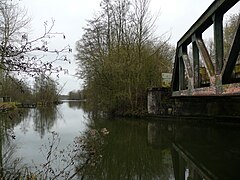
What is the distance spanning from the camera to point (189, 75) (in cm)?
1112

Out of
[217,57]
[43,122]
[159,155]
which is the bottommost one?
[159,155]

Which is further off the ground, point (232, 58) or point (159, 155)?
point (232, 58)

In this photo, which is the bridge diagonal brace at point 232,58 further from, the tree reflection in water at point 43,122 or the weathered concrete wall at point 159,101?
the weathered concrete wall at point 159,101

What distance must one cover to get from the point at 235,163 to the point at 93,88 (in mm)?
17957

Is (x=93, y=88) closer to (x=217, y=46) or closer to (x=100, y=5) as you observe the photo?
(x=100, y=5)

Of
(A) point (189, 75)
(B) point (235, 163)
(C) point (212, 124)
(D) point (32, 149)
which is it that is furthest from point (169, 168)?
(C) point (212, 124)

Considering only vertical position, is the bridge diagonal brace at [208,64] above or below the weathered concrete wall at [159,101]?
above

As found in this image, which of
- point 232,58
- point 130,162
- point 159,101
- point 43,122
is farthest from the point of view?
point 43,122

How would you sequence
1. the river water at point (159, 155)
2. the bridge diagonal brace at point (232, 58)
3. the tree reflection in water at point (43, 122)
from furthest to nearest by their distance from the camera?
the tree reflection in water at point (43, 122), the river water at point (159, 155), the bridge diagonal brace at point (232, 58)

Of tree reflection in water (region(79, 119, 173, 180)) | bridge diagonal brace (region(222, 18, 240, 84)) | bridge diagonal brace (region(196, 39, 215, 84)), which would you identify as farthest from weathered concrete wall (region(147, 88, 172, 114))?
bridge diagonal brace (region(222, 18, 240, 84))

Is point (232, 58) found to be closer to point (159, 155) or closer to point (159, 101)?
point (159, 155)

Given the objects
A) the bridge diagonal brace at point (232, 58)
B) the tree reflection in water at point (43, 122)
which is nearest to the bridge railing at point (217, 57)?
the bridge diagonal brace at point (232, 58)

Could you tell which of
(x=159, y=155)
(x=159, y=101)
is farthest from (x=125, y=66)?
(x=159, y=155)

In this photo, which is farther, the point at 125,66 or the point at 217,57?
the point at 125,66
